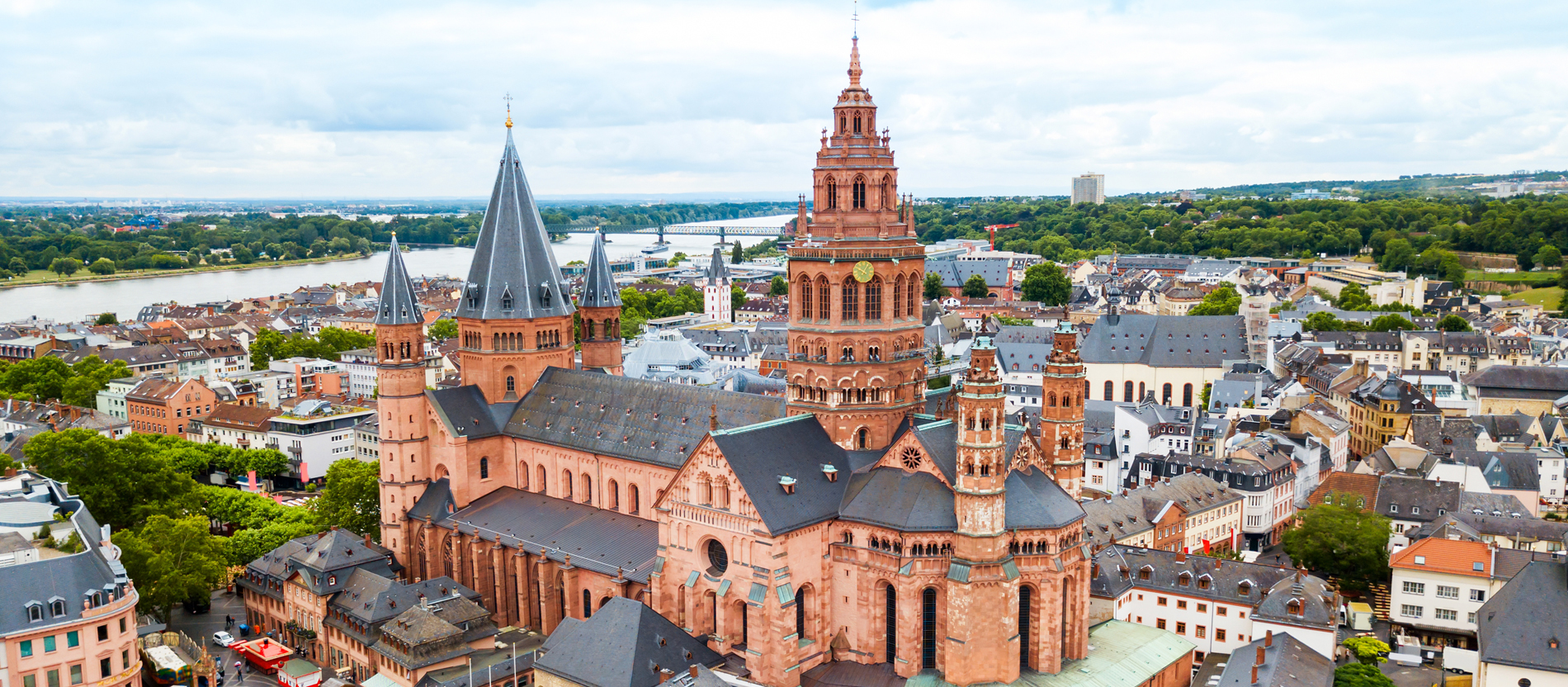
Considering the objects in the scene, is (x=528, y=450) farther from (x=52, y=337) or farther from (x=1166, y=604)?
(x=52, y=337)

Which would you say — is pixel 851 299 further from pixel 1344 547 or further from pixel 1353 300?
pixel 1353 300

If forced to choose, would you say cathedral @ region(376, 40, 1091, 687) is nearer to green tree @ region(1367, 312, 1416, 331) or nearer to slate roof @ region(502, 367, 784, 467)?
slate roof @ region(502, 367, 784, 467)

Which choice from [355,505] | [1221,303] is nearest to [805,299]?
[355,505]

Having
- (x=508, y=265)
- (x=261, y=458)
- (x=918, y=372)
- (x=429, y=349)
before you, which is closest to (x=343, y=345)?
(x=429, y=349)

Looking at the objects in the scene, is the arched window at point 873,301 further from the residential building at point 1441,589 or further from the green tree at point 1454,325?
the green tree at point 1454,325

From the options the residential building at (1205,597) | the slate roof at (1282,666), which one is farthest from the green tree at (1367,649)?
the slate roof at (1282,666)

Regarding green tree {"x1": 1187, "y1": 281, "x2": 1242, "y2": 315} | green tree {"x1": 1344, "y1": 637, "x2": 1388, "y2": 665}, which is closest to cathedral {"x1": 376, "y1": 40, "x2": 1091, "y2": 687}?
green tree {"x1": 1344, "y1": 637, "x2": 1388, "y2": 665}
